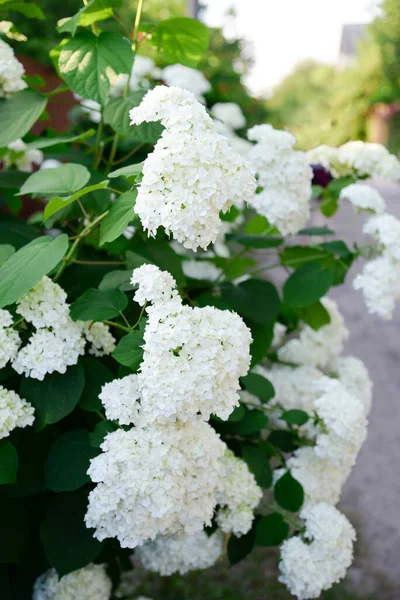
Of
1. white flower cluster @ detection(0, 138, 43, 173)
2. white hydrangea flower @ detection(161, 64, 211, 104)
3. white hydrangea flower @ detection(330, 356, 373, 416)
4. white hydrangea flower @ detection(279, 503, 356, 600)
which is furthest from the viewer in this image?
white hydrangea flower @ detection(161, 64, 211, 104)

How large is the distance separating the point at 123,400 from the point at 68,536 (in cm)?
36

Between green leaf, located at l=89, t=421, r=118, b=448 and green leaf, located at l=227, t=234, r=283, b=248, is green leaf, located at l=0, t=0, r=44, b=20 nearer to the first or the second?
green leaf, located at l=227, t=234, r=283, b=248

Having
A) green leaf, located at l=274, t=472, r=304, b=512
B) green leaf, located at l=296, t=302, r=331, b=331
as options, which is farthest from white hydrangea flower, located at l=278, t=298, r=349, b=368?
green leaf, located at l=274, t=472, r=304, b=512

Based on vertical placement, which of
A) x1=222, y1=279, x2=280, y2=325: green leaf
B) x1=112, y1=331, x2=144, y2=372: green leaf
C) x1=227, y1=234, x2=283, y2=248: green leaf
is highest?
x1=112, y1=331, x2=144, y2=372: green leaf

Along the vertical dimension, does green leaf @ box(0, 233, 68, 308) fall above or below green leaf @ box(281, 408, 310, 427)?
above

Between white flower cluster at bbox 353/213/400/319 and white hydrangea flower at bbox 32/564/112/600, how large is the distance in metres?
0.98

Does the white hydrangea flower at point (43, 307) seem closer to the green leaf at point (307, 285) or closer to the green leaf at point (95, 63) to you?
the green leaf at point (95, 63)

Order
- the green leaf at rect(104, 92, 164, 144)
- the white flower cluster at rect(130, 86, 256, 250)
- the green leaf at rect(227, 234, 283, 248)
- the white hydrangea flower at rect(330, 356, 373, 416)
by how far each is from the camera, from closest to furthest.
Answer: the white flower cluster at rect(130, 86, 256, 250)
the green leaf at rect(104, 92, 164, 144)
the green leaf at rect(227, 234, 283, 248)
the white hydrangea flower at rect(330, 356, 373, 416)

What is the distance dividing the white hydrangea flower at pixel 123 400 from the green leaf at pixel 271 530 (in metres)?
0.61

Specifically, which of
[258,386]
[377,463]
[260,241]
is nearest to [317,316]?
[260,241]

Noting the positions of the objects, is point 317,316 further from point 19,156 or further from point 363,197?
point 19,156

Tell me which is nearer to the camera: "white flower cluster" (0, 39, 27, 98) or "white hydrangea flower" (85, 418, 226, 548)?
"white hydrangea flower" (85, 418, 226, 548)

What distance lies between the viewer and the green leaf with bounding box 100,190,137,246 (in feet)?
3.68

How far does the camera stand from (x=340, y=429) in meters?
1.59
